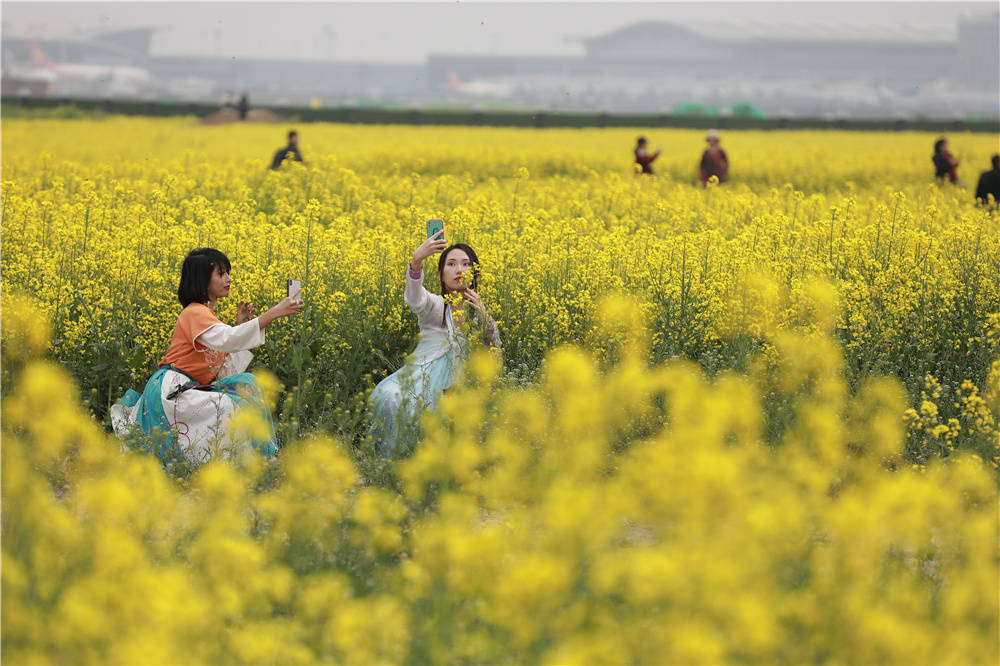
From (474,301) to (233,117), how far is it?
3337cm

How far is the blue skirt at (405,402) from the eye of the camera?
4.80m

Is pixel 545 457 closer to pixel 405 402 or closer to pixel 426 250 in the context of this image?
pixel 405 402

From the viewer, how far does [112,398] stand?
18.9 feet

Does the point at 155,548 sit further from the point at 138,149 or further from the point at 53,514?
the point at 138,149

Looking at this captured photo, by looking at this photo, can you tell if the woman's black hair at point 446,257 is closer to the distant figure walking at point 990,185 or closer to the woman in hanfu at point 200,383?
the woman in hanfu at point 200,383

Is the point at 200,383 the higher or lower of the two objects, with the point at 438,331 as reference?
lower

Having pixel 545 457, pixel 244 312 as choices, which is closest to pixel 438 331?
pixel 244 312

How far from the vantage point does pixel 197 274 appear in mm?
5105

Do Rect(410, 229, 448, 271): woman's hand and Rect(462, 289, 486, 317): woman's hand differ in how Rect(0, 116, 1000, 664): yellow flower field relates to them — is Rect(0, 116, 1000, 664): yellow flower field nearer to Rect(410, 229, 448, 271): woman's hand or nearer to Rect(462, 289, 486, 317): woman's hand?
Rect(462, 289, 486, 317): woman's hand

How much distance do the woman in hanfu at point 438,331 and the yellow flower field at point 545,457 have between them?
8.5 inches

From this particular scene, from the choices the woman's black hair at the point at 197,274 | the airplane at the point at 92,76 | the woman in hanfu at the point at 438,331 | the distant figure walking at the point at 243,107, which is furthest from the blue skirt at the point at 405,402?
the airplane at the point at 92,76

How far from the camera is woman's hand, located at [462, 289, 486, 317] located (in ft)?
18.0

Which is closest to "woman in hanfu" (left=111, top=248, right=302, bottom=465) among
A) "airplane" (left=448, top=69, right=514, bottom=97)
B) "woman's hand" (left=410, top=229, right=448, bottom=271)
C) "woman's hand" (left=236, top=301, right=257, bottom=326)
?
"woman's hand" (left=236, top=301, right=257, bottom=326)

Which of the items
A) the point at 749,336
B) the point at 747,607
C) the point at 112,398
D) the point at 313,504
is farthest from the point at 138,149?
the point at 747,607
